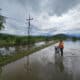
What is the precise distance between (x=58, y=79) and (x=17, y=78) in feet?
6.69

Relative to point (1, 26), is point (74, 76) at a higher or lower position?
lower

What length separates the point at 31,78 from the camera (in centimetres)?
891

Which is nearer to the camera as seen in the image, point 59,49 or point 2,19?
point 59,49

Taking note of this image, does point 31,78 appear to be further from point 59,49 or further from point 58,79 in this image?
point 59,49

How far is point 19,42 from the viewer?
49.7 m

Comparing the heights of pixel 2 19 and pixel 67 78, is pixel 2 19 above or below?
above

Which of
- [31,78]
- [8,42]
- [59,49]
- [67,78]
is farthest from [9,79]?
[8,42]

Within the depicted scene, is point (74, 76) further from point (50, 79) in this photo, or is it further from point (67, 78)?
point (50, 79)

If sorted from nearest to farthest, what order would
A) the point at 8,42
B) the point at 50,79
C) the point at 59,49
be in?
the point at 50,79
the point at 59,49
the point at 8,42

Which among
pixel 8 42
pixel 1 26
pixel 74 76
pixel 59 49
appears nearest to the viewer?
pixel 74 76

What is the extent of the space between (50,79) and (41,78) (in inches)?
20.3

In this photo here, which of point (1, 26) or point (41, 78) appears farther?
point (1, 26)

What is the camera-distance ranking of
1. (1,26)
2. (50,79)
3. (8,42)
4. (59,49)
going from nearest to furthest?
(50,79) → (59,49) → (1,26) → (8,42)

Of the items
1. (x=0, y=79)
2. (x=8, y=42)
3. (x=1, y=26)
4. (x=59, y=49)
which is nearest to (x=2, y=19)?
(x=1, y=26)
